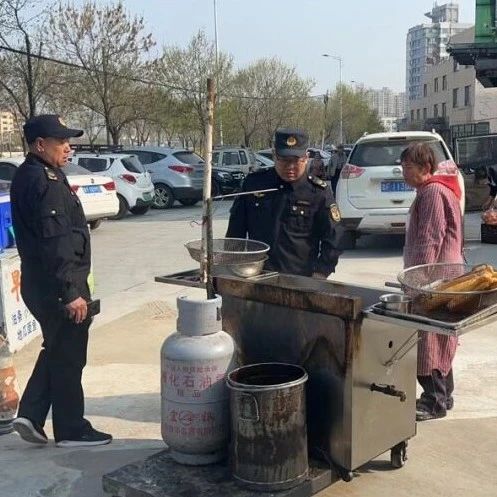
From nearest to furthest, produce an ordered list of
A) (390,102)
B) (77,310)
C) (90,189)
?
1. (77,310)
2. (90,189)
3. (390,102)

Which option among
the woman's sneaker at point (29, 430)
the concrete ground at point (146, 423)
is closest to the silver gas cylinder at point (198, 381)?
the concrete ground at point (146, 423)

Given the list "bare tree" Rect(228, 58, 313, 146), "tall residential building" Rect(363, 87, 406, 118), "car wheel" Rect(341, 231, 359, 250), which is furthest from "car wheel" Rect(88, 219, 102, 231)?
"tall residential building" Rect(363, 87, 406, 118)

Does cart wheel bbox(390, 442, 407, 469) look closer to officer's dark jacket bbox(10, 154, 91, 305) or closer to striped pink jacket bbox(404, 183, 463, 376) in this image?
striped pink jacket bbox(404, 183, 463, 376)

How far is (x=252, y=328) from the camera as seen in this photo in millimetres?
3594

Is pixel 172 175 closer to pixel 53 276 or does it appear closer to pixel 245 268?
pixel 53 276

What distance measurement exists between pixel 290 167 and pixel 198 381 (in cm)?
157

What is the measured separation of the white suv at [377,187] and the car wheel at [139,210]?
7269 millimetres

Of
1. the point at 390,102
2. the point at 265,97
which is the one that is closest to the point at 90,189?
the point at 265,97

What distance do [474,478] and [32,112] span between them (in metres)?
20.1

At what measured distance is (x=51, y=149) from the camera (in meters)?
3.92

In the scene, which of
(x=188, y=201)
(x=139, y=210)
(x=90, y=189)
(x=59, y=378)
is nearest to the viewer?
(x=59, y=378)

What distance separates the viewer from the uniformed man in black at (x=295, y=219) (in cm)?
433

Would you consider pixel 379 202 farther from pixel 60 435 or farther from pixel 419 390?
pixel 60 435

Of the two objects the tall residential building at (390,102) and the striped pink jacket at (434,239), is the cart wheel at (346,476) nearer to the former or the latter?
the striped pink jacket at (434,239)
